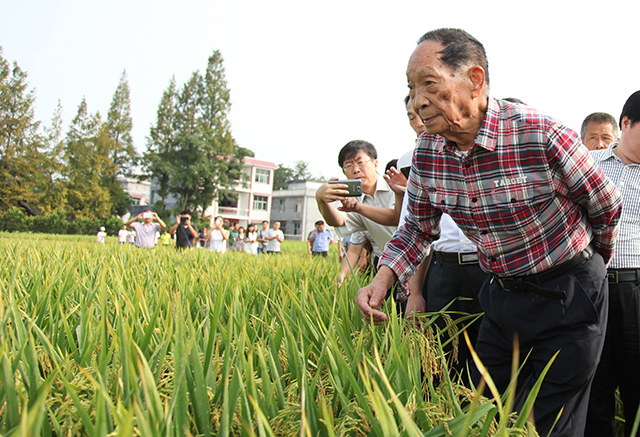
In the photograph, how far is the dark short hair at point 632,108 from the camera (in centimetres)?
198

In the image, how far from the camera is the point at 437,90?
1408mm

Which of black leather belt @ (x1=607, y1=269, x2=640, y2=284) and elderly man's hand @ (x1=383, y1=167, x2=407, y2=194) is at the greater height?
elderly man's hand @ (x1=383, y1=167, x2=407, y2=194)

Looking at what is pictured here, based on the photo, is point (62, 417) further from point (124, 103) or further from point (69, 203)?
point (124, 103)

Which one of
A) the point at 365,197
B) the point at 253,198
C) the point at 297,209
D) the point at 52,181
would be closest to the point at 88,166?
the point at 52,181

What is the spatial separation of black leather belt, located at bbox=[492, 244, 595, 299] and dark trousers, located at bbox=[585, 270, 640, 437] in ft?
1.76

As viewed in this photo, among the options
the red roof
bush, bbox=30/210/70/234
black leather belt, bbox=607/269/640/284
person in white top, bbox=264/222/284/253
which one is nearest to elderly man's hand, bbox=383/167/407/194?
black leather belt, bbox=607/269/640/284

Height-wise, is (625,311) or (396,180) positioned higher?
(396,180)

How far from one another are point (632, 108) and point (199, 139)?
1437 inches

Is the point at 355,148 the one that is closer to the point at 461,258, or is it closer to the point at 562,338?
the point at 461,258

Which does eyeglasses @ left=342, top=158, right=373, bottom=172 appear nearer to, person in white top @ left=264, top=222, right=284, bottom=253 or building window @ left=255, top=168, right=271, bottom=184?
person in white top @ left=264, top=222, right=284, bottom=253

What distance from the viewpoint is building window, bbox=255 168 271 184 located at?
5353 cm

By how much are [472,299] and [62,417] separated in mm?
1699

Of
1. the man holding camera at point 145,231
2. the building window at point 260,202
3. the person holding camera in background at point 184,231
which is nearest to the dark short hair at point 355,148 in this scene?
the man holding camera at point 145,231

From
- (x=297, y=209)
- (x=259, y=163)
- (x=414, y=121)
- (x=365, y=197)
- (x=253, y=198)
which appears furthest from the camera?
(x=297, y=209)
